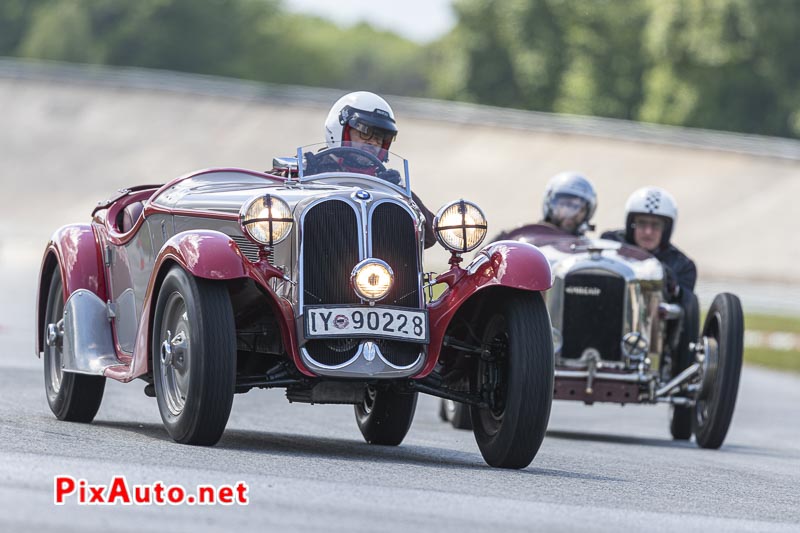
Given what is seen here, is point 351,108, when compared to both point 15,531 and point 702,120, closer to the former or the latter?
point 15,531

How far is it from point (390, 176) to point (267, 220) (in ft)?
4.36

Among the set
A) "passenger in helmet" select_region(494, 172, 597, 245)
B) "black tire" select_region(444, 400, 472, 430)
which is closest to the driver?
"black tire" select_region(444, 400, 472, 430)

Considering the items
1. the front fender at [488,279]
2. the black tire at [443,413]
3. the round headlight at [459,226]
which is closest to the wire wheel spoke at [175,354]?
the front fender at [488,279]

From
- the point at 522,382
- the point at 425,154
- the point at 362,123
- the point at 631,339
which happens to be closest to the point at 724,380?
the point at 631,339

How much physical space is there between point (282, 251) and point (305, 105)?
6122cm

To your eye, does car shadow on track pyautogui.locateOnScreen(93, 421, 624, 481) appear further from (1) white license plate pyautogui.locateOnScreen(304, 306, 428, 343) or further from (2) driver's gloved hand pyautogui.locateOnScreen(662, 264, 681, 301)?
(2) driver's gloved hand pyautogui.locateOnScreen(662, 264, 681, 301)

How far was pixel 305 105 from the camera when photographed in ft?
228

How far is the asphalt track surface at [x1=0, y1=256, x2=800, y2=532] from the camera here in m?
5.97

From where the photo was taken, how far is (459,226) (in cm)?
893

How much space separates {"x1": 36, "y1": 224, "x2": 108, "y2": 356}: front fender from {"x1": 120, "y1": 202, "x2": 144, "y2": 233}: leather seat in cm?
25

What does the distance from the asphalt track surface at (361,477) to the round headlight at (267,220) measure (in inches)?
43.6

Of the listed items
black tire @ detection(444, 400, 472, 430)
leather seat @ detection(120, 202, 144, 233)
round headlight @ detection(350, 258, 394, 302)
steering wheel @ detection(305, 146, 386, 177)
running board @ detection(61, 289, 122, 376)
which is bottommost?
black tire @ detection(444, 400, 472, 430)

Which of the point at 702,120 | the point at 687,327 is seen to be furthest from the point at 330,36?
the point at 687,327

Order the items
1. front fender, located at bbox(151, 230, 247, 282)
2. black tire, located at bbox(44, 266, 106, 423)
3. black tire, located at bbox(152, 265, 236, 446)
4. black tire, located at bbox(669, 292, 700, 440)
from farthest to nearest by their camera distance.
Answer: black tire, located at bbox(669, 292, 700, 440), black tire, located at bbox(44, 266, 106, 423), front fender, located at bbox(151, 230, 247, 282), black tire, located at bbox(152, 265, 236, 446)
